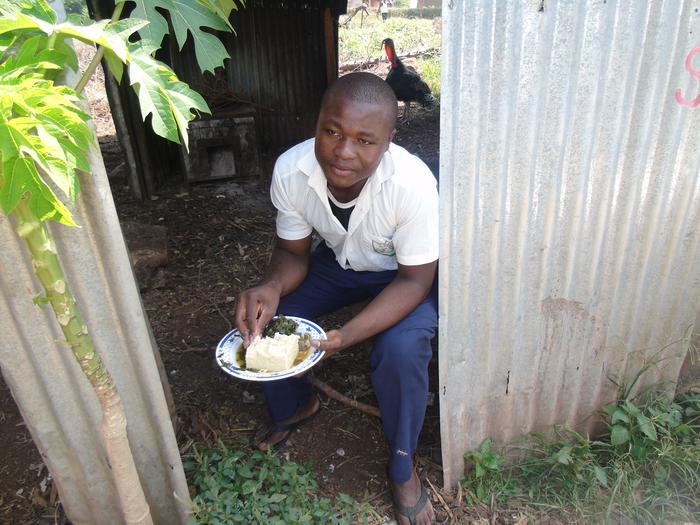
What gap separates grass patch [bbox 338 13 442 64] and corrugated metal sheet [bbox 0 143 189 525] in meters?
9.76

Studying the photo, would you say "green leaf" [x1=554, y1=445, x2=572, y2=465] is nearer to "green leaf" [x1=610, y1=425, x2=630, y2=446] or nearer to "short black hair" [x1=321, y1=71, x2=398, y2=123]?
"green leaf" [x1=610, y1=425, x2=630, y2=446]

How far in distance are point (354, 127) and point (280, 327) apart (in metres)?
0.87

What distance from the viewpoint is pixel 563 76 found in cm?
178

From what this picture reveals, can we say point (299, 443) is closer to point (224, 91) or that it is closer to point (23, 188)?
point (23, 188)

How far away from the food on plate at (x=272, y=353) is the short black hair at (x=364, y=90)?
94 cm

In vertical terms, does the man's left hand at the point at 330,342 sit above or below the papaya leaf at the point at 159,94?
below

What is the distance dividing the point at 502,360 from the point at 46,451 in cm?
167

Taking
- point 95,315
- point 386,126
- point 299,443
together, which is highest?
point 386,126

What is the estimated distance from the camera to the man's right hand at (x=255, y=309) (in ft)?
7.56

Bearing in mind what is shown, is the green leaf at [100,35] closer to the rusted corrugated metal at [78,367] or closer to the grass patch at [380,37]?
the rusted corrugated metal at [78,367]

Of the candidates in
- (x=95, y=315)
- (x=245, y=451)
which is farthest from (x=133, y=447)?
(x=245, y=451)

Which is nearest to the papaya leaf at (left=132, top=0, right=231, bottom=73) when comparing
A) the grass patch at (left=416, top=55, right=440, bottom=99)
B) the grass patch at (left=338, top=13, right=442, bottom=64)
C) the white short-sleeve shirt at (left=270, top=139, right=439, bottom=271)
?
the white short-sleeve shirt at (left=270, top=139, right=439, bottom=271)

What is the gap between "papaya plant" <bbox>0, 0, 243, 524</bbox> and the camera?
1.10 meters

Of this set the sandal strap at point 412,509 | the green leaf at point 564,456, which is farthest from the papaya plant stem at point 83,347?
the green leaf at point 564,456
